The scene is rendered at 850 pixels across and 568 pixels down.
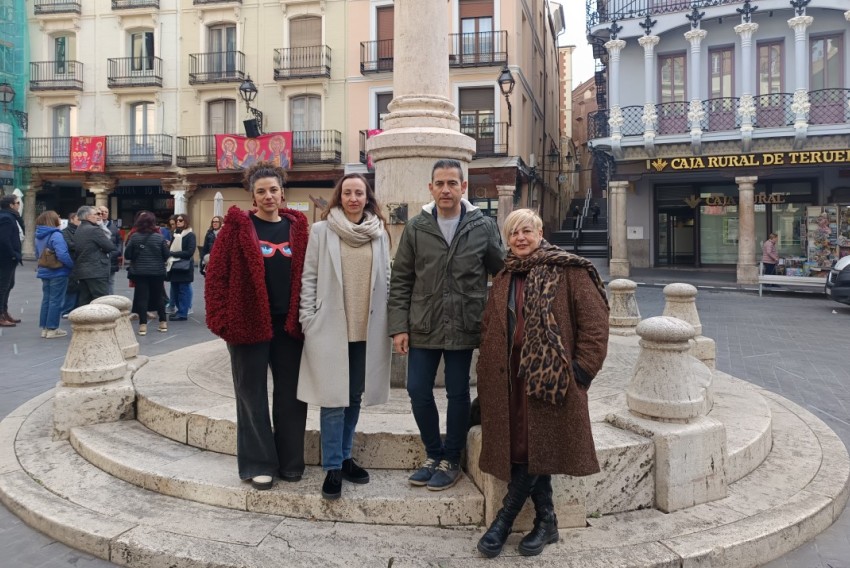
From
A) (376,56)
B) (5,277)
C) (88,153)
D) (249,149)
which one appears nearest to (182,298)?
(5,277)

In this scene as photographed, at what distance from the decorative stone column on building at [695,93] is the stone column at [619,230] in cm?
244

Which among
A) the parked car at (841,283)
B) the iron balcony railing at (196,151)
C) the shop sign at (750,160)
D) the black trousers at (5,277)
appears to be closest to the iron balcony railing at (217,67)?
the iron balcony railing at (196,151)

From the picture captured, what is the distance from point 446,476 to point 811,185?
2176 cm

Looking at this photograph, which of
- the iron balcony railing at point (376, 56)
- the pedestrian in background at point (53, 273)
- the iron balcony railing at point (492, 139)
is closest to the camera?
the pedestrian in background at point (53, 273)

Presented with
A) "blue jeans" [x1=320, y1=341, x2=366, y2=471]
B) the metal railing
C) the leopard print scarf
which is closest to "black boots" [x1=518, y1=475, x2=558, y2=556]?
the leopard print scarf

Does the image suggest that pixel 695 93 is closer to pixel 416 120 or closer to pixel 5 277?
pixel 416 120

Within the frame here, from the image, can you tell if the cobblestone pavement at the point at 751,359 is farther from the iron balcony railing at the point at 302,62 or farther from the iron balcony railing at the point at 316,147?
the iron balcony railing at the point at 302,62

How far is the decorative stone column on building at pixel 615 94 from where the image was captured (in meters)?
20.3

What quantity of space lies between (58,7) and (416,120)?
28.7 m

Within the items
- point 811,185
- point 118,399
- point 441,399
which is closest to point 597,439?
point 441,399

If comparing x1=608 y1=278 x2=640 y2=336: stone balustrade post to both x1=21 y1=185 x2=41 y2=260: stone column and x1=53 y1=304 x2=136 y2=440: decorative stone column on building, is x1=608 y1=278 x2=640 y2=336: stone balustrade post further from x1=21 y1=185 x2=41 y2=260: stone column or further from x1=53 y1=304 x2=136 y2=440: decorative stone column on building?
x1=21 y1=185 x2=41 y2=260: stone column

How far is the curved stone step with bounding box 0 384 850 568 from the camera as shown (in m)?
2.94

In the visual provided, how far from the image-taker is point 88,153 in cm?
2669

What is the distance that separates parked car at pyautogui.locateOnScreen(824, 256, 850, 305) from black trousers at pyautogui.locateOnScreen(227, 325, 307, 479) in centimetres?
1237
